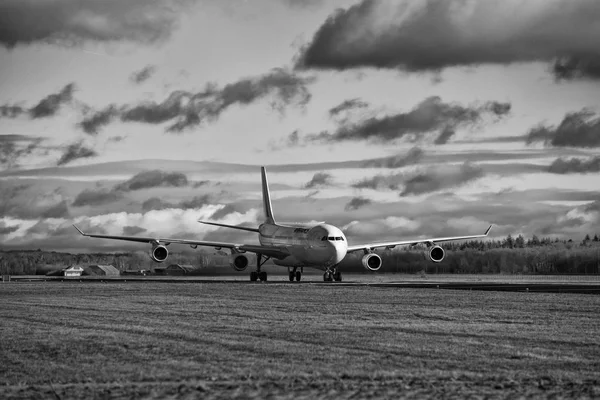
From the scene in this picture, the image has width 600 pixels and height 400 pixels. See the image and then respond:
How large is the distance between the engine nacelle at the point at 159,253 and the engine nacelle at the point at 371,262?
16.0 metres

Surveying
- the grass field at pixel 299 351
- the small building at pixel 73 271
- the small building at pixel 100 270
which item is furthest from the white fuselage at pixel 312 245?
the small building at pixel 100 270

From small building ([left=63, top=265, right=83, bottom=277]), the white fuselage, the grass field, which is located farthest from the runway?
small building ([left=63, top=265, right=83, bottom=277])

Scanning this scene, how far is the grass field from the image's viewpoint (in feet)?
40.9

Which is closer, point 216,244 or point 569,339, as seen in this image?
point 569,339

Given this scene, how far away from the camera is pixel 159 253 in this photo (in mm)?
68625

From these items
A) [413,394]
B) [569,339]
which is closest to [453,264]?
[569,339]

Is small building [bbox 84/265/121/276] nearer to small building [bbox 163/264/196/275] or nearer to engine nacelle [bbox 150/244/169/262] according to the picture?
Answer: small building [bbox 163/264/196/275]

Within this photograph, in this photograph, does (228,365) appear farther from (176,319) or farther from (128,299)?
(128,299)

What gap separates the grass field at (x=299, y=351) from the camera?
1247 cm

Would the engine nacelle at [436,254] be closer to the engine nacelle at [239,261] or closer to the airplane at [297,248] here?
the airplane at [297,248]

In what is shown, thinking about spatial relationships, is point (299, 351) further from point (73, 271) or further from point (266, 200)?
point (73, 271)

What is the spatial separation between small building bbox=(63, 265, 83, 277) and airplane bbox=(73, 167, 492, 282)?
4360 centimetres

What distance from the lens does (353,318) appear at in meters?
25.7

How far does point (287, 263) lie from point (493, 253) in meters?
44.3
